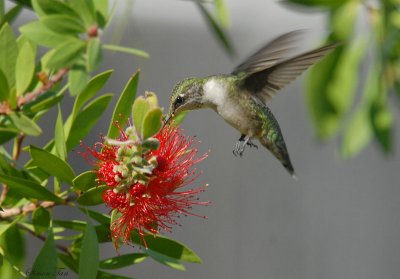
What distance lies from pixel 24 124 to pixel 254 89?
0.75 meters

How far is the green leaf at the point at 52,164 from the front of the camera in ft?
3.53

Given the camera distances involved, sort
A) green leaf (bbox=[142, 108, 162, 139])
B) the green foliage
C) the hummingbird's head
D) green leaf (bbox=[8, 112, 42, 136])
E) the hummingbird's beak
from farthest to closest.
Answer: the green foliage → the hummingbird's head → the hummingbird's beak → green leaf (bbox=[8, 112, 42, 136]) → green leaf (bbox=[142, 108, 162, 139])

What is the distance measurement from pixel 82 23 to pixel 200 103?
1.58 feet

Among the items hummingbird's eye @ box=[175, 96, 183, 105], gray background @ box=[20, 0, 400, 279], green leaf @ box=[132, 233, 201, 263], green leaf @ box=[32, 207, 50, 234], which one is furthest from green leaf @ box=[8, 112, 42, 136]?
gray background @ box=[20, 0, 400, 279]

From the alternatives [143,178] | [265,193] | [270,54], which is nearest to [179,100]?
[270,54]

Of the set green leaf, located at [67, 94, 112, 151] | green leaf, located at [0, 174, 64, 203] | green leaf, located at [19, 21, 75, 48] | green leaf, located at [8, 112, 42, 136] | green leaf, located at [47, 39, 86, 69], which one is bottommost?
green leaf, located at [0, 174, 64, 203]

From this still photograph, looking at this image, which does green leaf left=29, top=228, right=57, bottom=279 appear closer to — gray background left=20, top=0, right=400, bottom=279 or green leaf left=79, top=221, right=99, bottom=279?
green leaf left=79, top=221, right=99, bottom=279

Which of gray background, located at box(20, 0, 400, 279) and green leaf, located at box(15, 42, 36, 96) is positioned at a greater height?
green leaf, located at box(15, 42, 36, 96)

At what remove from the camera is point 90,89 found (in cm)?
116

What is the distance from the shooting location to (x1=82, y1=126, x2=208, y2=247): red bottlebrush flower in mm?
1109

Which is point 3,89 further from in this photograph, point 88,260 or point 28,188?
point 88,260

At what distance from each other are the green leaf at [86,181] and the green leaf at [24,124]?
0.29ft

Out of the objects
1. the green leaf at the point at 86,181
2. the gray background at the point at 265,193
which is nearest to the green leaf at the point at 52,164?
the green leaf at the point at 86,181

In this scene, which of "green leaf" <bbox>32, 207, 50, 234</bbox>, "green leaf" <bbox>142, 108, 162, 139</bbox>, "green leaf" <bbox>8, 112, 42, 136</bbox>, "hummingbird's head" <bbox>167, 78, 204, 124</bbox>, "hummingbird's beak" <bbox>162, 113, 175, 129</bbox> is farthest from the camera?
"hummingbird's head" <bbox>167, 78, 204, 124</bbox>
